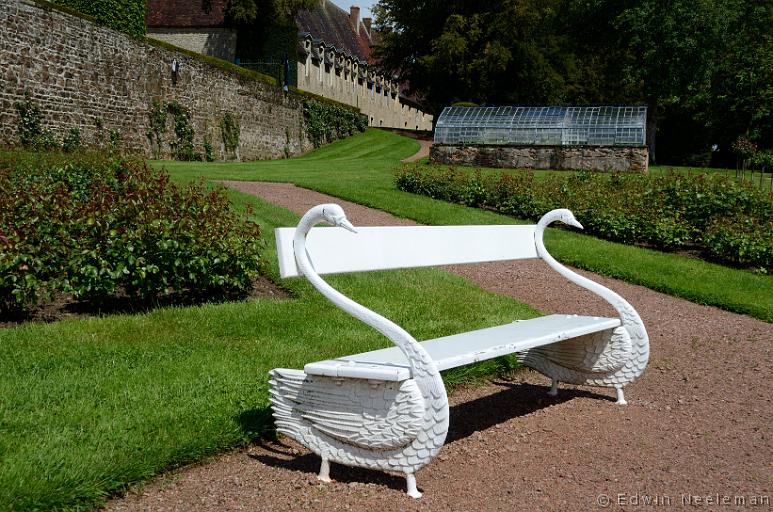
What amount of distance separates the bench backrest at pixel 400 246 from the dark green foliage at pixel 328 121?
86.2ft

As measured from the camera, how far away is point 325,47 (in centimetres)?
4616

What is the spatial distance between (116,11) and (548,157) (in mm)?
13620

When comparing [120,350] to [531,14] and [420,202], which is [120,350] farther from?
[531,14]

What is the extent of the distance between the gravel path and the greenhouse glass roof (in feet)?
58.9

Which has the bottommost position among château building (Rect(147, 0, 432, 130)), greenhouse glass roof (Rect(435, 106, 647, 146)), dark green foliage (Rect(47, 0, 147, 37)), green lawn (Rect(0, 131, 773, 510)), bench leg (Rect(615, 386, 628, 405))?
bench leg (Rect(615, 386, 628, 405))

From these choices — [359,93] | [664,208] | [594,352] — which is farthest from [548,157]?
[359,93]

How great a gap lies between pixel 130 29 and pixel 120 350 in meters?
19.2

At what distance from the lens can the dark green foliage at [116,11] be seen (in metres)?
20.5

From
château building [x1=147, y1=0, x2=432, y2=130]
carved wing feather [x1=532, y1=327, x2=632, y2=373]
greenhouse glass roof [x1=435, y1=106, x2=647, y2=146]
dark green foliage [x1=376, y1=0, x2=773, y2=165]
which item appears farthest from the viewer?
château building [x1=147, y1=0, x2=432, y2=130]

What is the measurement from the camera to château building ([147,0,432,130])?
38656mm

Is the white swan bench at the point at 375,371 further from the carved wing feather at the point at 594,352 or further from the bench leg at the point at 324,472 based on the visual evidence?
the carved wing feather at the point at 594,352

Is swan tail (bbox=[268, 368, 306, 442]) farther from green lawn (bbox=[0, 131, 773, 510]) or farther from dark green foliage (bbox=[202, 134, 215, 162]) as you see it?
dark green foliage (bbox=[202, 134, 215, 162])

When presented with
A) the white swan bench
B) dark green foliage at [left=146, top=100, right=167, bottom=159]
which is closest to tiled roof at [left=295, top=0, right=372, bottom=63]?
dark green foliage at [left=146, top=100, right=167, bottom=159]

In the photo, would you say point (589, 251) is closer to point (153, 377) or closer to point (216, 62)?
point (153, 377)
